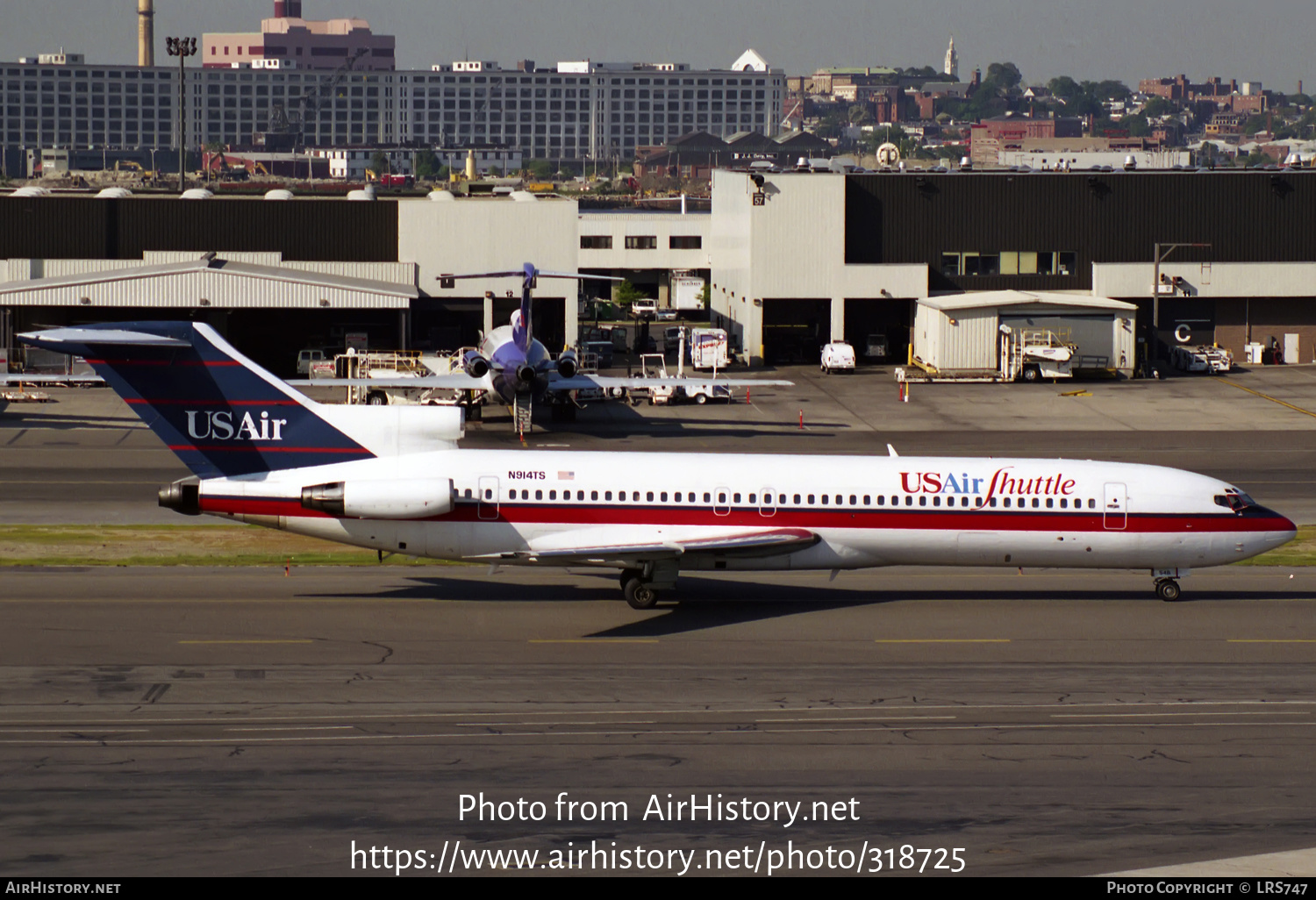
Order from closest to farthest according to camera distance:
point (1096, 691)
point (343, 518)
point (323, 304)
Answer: point (1096, 691) → point (343, 518) → point (323, 304)

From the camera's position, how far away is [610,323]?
108 metres

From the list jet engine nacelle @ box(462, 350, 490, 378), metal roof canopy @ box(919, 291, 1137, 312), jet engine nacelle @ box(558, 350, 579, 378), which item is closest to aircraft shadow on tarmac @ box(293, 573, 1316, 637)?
jet engine nacelle @ box(462, 350, 490, 378)

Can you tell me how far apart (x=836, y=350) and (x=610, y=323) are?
92.5ft

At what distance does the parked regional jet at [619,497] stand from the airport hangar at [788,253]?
146 feet

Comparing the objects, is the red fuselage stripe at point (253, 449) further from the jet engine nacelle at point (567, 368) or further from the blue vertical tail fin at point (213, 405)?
the jet engine nacelle at point (567, 368)

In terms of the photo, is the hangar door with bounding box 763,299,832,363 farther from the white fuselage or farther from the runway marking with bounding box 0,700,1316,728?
the runway marking with bounding box 0,700,1316,728

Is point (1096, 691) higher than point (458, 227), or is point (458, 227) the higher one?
point (458, 227)

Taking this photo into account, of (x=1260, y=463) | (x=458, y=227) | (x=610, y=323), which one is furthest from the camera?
(x=610, y=323)

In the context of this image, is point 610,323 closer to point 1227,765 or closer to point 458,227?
point 458,227

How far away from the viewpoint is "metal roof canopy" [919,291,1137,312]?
81.3 metres

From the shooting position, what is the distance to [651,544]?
33156 mm

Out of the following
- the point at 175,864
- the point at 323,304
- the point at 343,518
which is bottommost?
the point at 175,864

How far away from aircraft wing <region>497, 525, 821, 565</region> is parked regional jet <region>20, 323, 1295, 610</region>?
5 centimetres
